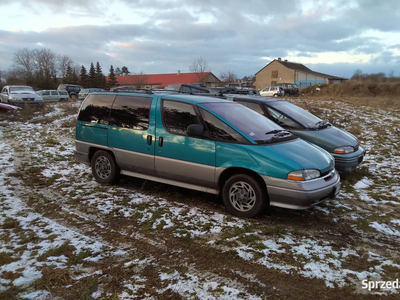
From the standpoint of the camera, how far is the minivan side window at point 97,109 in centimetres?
578

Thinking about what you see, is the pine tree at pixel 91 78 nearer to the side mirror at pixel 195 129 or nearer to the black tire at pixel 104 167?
the black tire at pixel 104 167

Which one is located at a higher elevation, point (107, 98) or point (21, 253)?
point (107, 98)

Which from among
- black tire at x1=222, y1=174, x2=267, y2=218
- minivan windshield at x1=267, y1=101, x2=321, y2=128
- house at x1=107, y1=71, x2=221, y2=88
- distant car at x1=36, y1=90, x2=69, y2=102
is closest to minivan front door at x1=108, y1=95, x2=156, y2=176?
black tire at x1=222, y1=174, x2=267, y2=218

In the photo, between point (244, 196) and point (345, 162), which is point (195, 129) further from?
point (345, 162)

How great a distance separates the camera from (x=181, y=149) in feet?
15.8

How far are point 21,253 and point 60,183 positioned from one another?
9.13 feet

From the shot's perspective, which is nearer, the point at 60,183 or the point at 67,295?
the point at 67,295

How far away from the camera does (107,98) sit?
5.84 meters

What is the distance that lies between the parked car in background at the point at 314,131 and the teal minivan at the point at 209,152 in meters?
1.36

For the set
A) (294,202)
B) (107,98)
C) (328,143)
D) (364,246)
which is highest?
(107,98)

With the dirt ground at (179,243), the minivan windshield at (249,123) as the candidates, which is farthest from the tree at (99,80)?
the minivan windshield at (249,123)

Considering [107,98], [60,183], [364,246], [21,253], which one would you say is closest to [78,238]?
[21,253]

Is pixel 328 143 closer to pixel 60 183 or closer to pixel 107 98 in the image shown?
pixel 107 98

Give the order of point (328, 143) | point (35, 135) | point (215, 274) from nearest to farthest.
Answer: point (215, 274) < point (328, 143) < point (35, 135)
